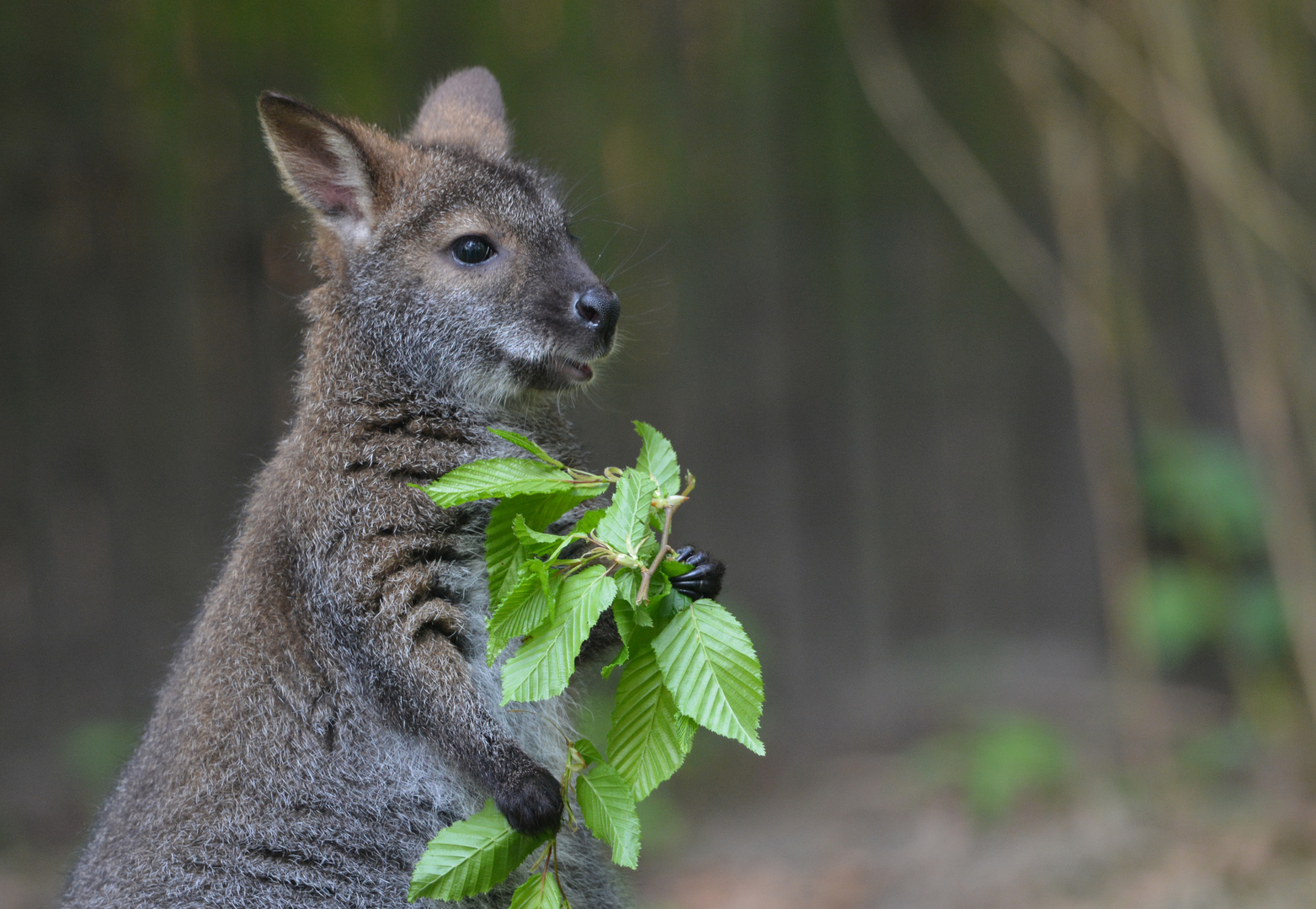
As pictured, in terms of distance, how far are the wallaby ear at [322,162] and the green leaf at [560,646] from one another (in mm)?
1510

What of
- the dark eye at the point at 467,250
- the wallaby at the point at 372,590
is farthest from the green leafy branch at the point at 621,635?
the dark eye at the point at 467,250

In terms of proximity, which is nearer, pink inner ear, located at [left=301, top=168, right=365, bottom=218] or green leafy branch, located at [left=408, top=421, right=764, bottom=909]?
green leafy branch, located at [left=408, top=421, right=764, bottom=909]

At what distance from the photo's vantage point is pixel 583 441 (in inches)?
152

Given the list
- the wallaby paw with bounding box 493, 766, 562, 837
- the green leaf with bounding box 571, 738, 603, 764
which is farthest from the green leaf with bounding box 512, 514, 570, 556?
the wallaby paw with bounding box 493, 766, 562, 837

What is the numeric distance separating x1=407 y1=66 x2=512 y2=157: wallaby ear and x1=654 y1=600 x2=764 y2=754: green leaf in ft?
6.16

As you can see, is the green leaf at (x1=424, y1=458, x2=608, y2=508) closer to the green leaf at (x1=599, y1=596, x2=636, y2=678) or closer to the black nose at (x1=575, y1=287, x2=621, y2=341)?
the green leaf at (x1=599, y1=596, x2=636, y2=678)

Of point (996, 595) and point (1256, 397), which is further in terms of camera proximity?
point (996, 595)

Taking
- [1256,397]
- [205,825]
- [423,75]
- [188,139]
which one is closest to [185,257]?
[188,139]

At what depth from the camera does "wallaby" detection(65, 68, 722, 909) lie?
2.98 metres

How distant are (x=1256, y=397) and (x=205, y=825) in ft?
15.6

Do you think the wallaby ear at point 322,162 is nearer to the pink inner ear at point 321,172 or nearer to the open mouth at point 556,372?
the pink inner ear at point 321,172

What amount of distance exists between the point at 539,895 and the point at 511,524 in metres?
0.80

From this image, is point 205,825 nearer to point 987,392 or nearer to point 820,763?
point 820,763

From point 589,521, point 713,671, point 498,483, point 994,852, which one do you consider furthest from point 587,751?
point 994,852
